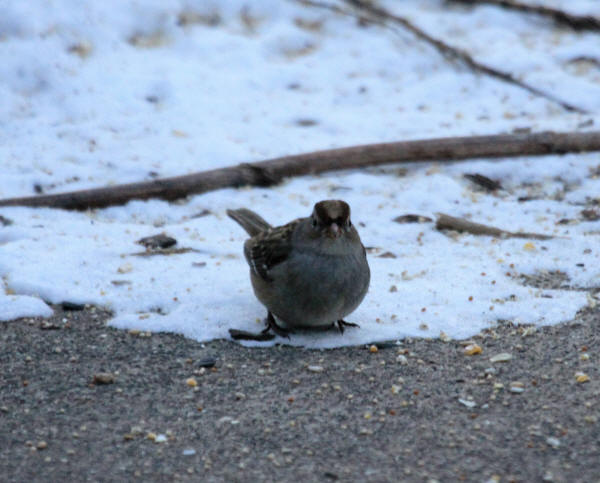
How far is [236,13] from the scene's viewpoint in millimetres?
9414

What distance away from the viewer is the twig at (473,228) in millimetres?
5828

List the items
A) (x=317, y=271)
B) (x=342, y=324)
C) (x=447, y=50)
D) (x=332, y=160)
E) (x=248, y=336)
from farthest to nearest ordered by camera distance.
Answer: (x=447, y=50), (x=332, y=160), (x=342, y=324), (x=248, y=336), (x=317, y=271)

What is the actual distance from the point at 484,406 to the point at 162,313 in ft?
5.76

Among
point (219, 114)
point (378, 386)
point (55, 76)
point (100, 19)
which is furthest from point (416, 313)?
point (100, 19)

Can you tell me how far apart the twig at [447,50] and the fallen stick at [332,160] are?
3.70 feet

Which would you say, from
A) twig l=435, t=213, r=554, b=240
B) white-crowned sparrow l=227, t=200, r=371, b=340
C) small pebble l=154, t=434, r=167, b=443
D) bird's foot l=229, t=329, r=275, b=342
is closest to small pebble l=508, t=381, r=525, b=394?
white-crowned sparrow l=227, t=200, r=371, b=340

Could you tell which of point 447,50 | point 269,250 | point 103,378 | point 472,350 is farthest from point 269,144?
point 103,378

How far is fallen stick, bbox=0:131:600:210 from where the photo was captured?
6.21m

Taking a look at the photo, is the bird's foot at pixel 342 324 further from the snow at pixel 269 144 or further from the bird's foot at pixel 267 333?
the bird's foot at pixel 267 333

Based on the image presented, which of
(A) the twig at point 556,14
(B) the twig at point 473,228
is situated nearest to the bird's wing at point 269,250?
(B) the twig at point 473,228

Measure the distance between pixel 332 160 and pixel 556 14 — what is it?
4190mm

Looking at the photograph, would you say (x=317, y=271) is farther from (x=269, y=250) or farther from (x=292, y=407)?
(x=292, y=407)

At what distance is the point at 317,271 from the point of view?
4.41 metres

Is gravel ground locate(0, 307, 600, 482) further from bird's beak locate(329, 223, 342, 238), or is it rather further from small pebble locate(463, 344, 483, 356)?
bird's beak locate(329, 223, 342, 238)
